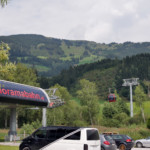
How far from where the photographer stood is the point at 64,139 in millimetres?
13805

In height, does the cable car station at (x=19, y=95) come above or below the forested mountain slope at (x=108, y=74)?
below

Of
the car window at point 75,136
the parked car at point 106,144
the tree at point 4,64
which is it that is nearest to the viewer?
the tree at point 4,64

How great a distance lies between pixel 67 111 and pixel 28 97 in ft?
108

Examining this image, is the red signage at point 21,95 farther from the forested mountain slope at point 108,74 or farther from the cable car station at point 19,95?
the forested mountain slope at point 108,74

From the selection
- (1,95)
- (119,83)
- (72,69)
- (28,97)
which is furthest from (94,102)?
(72,69)

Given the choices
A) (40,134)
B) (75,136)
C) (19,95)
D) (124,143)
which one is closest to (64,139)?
(75,136)

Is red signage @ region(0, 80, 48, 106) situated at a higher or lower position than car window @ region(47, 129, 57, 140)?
higher

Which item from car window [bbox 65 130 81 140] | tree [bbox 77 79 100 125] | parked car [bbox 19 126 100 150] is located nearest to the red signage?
parked car [bbox 19 126 100 150]

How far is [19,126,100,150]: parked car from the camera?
13.2 meters

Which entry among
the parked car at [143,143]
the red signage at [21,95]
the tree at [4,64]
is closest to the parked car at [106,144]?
the tree at [4,64]

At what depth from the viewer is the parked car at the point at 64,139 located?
1325 cm

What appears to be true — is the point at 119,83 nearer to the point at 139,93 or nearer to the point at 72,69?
the point at 72,69

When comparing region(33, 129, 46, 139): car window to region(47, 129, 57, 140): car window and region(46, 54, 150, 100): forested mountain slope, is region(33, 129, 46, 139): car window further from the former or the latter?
region(46, 54, 150, 100): forested mountain slope

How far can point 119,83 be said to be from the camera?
14475 centimetres
